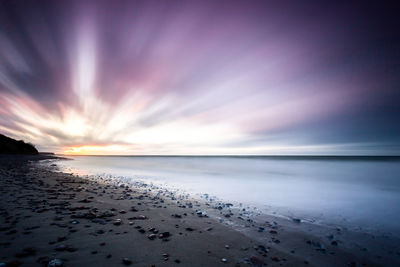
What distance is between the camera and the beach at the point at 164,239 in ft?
12.5

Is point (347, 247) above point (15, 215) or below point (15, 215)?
below

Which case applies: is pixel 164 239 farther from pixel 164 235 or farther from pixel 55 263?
pixel 55 263

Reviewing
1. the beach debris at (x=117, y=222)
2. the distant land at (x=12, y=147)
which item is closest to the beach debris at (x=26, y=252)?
the beach debris at (x=117, y=222)

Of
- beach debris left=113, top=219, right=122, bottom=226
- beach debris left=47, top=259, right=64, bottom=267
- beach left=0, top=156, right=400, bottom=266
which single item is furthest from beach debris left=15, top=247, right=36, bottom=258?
beach debris left=113, top=219, right=122, bottom=226

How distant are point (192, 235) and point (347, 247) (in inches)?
187

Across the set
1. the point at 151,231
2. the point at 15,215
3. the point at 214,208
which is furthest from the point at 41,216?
the point at 214,208

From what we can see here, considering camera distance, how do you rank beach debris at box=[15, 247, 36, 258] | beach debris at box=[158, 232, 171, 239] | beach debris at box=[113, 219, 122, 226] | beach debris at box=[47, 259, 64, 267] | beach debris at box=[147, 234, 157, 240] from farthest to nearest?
beach debris at box=[113, 219, 122, 226] → beach debris at box=[158, 232, 171, 239] → beach debris at box=[147, 234, 157, 240] → beach debris at box=[15, 247, 36, 258] → beach debris at box=[47, 259, 64, 267]

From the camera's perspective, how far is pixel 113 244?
170 inches

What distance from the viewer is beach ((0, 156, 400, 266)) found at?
382 cm

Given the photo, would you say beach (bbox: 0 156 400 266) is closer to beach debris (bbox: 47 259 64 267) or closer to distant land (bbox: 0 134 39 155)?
beach debris (bbox: 47 259 64 267)

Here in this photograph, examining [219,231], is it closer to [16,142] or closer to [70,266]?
[70,266]

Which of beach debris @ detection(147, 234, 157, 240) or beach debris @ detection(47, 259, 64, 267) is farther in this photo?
beach debris @ detection(147, 234, 157, 240)

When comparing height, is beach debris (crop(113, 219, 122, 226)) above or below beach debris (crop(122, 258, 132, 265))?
above

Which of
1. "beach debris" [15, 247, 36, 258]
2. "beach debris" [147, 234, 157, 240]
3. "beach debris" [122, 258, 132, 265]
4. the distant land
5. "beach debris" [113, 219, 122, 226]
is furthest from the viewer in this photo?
the distant land
